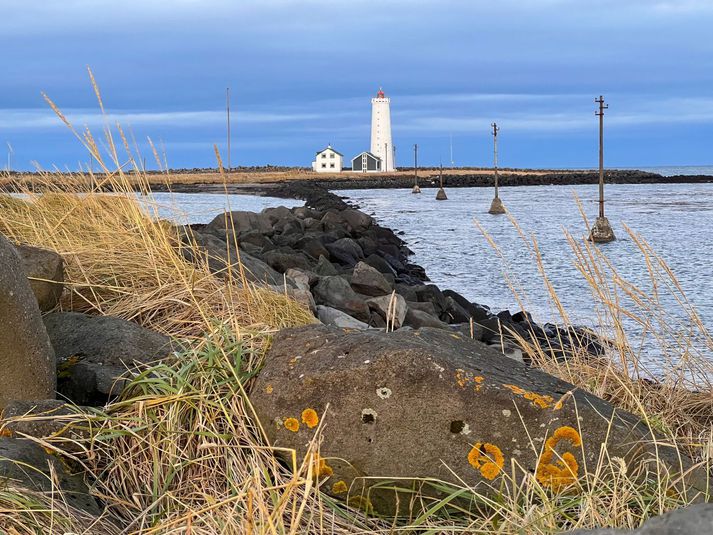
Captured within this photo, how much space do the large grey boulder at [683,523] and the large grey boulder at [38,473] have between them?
5.67ft

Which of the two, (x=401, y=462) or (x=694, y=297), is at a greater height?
(x=401, y=462)

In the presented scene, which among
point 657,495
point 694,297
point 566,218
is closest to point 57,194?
point 657,495

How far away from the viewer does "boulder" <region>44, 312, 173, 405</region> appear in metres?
3.43

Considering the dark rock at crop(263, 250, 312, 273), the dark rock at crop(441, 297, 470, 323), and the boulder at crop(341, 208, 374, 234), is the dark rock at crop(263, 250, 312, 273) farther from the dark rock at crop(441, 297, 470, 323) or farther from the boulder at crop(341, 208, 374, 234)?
the boulder at crop(341, 208, 374, 234)

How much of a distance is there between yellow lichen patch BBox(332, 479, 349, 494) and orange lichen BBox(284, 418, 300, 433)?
0.22 metres

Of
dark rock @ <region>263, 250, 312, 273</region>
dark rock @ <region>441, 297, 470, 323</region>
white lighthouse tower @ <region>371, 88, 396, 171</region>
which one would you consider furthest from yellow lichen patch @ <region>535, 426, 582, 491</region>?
white lighthouse tower @ <region>371, 88, 396, 171</region>

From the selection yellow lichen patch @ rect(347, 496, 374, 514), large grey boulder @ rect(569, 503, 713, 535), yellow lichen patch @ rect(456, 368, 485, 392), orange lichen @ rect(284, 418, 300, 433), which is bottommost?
yellow lichen patch @ rect(347, 496, 374, 514)

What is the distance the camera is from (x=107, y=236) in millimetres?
5398

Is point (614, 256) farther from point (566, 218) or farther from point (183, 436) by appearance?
point (183, 436)

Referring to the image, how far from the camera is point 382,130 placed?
86.4 meters

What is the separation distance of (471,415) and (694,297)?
12.0 m

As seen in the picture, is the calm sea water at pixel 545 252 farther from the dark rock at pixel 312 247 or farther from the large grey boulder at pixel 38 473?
the large grey boulder at pixel 38 473

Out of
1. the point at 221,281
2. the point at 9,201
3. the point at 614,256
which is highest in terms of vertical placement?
the point at 9,201

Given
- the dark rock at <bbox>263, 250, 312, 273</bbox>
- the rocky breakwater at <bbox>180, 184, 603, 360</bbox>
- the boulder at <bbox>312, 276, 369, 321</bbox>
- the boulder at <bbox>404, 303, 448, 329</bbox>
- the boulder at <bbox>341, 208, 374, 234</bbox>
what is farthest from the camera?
the boulder at <bbox>341, 208, 374, 234</bbox>
